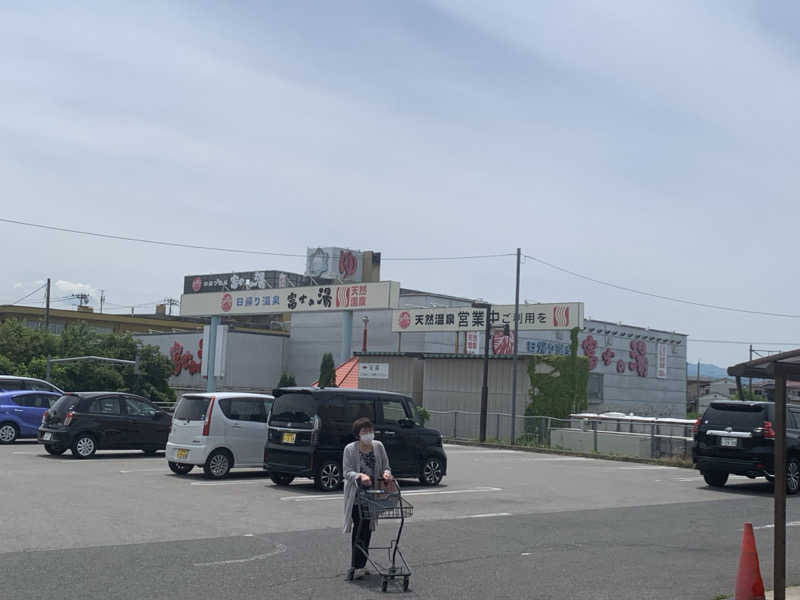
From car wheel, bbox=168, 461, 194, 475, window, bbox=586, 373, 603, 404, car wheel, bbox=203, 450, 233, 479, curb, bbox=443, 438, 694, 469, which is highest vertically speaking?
window, bbox=586, 373, 603, 404

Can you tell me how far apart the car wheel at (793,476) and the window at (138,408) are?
15011 mm

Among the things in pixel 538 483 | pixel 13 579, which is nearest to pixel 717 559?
pixel 13 579

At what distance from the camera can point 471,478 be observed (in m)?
20.8

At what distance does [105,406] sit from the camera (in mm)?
22281

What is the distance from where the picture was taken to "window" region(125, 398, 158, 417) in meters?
22.7

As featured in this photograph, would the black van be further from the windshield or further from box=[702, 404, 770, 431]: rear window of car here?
box=[702, 404, 770, 431]: rear window of car

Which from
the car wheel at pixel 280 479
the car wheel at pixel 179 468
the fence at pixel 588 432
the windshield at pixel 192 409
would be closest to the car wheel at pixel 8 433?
the car wheel at pixel 179 468

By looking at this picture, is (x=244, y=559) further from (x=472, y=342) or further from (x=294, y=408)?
Answer: (x=472, y=342)

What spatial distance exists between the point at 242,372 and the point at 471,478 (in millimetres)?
40453

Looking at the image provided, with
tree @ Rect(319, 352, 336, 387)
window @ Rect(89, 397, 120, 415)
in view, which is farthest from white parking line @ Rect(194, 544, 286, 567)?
tree @ Rect(319, 352, 336, 387)

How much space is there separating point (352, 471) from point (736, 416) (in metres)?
12.4

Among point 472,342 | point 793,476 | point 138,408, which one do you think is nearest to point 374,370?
point 472,342

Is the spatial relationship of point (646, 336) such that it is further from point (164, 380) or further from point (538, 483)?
point (538, 483)

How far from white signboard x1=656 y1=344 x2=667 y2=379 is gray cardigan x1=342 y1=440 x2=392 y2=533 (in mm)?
61377
